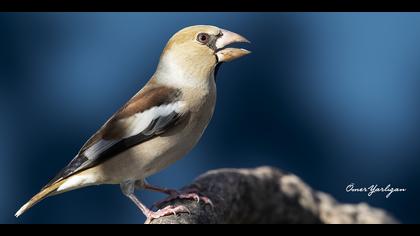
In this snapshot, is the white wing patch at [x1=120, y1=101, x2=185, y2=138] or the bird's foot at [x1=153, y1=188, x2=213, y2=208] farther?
the bird's foot at [x1=153, y1=188, x2=213, y2=208]

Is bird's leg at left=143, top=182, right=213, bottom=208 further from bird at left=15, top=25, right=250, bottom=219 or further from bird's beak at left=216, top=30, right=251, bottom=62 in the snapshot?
bird's beak at left=216, top=30, right=251, bottom=62

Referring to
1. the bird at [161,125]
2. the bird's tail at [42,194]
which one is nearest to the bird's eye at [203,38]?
the bird at [161,125]

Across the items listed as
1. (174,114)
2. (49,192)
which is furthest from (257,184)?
(49,192)

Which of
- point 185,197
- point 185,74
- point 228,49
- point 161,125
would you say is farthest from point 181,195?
point 228,49

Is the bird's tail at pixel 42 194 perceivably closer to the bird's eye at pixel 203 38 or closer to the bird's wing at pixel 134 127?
the bird's wing at pixel 134 127

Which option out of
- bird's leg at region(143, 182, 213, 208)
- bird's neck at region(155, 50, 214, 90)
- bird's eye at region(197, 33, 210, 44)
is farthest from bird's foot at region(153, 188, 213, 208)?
bird's eye at region(197, 33, 210, 44)
